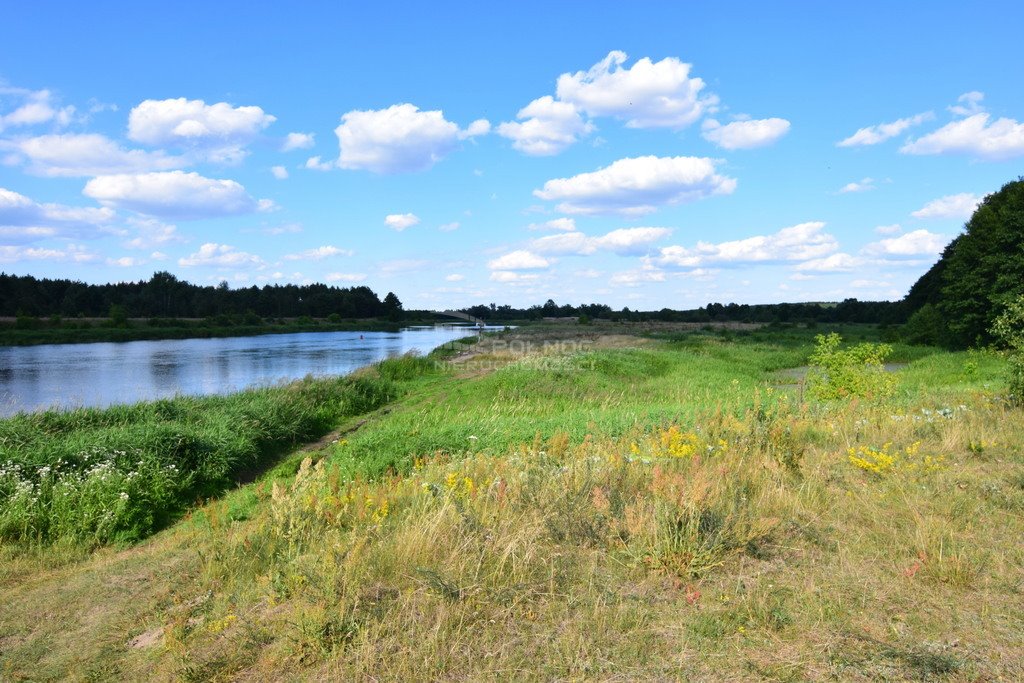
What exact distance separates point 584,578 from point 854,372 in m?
11.0

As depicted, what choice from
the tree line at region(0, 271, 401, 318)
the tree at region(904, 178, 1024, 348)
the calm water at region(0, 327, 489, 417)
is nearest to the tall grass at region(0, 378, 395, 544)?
the calm water at region(0, 327, 489, 417)

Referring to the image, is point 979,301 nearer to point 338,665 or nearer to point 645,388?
point 645,388

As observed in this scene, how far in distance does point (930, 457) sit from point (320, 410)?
15.5 metres

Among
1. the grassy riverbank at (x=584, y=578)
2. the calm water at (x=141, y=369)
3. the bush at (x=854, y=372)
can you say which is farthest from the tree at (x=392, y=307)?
the grassy riverbank at (x=584, y=578)

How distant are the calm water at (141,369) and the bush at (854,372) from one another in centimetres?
1647

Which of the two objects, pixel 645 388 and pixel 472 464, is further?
pixel 645 388

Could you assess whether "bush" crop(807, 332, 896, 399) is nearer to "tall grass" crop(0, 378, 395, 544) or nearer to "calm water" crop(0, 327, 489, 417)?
"tall grass" crop(0, 378, 395, 544)

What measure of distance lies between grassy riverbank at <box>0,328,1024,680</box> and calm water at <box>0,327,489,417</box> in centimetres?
1740

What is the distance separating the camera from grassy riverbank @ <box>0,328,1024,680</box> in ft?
11.8

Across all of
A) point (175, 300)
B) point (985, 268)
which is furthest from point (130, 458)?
point (175, 300)

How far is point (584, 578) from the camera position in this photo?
440 centimetres

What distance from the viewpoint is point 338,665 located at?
3.60 m

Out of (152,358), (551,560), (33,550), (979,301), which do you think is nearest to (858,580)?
(551,560)

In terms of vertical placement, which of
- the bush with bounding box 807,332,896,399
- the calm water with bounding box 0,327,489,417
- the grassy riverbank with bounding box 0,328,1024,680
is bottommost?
the calm water with bounding box 0,327,489,417
